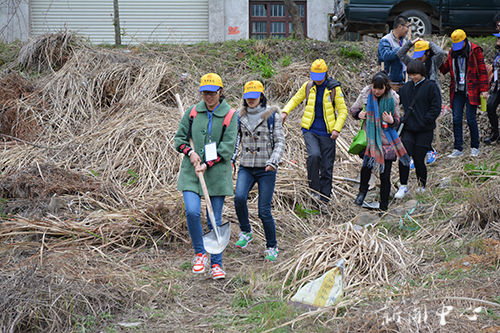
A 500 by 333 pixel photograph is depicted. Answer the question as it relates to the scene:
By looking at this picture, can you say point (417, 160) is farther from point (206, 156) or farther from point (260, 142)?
point (206, 156)

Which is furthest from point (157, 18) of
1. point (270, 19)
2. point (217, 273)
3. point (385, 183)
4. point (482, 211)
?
point (482, 211)

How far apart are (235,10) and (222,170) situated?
40.8 ft

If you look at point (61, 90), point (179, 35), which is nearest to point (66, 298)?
point (61, 90)

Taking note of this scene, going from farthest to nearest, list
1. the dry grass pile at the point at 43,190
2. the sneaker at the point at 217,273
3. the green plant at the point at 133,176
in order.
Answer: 1. the green plant at the point at 133,176
2. the dry grass pile at the point at 43,190
3. the sneaker at the point at 217,273

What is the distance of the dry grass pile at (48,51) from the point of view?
9883mm

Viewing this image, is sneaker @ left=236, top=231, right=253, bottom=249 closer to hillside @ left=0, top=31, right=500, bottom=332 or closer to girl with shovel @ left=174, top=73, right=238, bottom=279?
hillside @ left=0, top=31, right=500, bottom=332

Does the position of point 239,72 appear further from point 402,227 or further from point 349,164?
point 402,227

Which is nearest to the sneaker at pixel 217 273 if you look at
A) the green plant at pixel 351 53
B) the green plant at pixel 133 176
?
the green plant at pixel 133 176

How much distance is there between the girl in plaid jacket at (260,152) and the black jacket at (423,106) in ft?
6.73

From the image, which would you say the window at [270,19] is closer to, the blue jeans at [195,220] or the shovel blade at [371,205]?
the shovel blade at [371,205]

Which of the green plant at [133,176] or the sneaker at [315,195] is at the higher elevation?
the green plant at [133,176]

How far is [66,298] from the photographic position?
123 inches

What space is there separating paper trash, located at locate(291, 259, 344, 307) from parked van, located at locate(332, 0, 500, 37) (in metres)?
8.81

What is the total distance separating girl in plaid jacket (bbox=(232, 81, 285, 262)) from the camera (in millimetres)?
Result: 4449
